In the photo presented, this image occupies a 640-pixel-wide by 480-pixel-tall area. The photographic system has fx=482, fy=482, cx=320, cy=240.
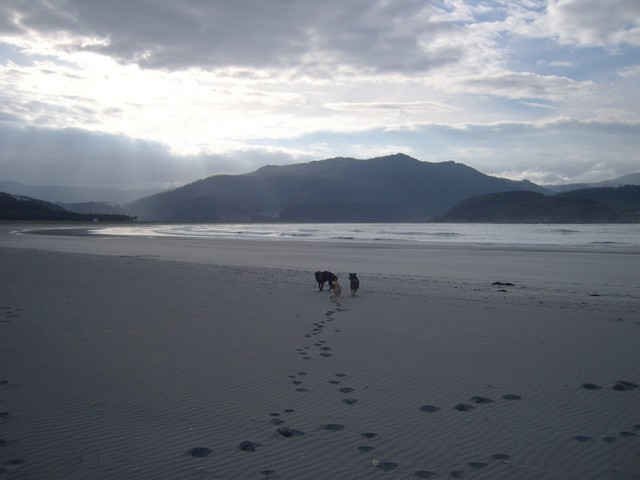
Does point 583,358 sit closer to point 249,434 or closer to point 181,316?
point 249,434

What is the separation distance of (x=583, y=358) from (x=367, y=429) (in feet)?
13.0

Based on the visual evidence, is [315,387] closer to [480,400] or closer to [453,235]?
[480,400]

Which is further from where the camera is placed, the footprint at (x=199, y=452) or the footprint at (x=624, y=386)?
the footprint at (x=624, y=386)

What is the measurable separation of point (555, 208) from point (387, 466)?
152 metres

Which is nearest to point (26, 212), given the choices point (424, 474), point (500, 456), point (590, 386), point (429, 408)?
point (429, 408)

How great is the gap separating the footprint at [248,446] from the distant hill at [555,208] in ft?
432

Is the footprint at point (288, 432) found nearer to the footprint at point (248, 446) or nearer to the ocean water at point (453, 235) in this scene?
the footprint at point (248, 446)

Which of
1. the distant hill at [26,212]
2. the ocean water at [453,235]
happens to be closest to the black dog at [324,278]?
the ocean water at [453,235]

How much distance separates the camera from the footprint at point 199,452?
3.91m

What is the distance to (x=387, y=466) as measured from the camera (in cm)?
379

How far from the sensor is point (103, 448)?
3.98 metres

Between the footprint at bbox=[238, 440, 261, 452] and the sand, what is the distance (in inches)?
0.6

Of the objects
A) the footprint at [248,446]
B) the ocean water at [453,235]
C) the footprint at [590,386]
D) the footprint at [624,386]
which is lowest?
the footprint at [248,446]

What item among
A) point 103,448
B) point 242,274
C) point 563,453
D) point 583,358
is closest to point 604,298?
point 583,358
